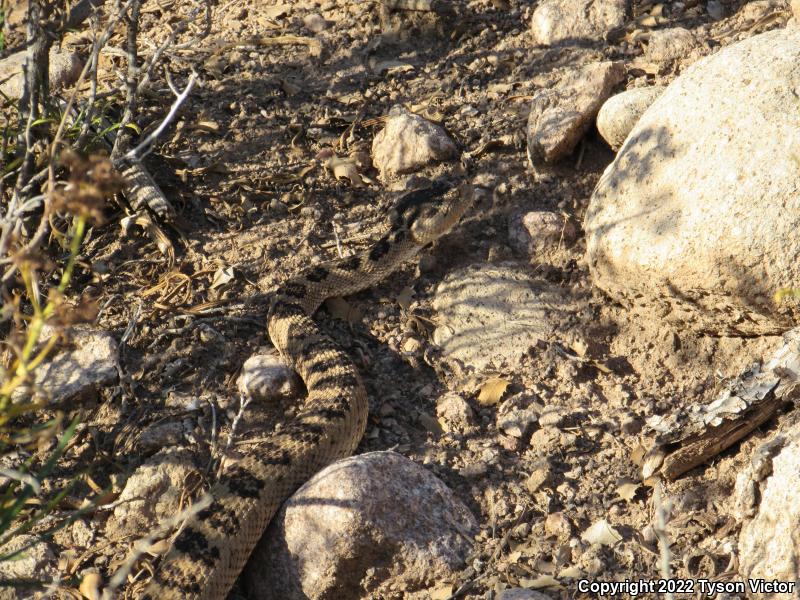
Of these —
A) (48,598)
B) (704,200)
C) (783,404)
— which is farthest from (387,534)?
(704,200)

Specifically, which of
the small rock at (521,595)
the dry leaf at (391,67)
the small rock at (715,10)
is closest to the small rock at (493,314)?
the small rock at (521,595)

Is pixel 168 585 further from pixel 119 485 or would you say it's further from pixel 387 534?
pixel 387 534

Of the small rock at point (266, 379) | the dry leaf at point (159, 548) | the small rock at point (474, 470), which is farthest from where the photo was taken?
the small rock at point (266, 379)

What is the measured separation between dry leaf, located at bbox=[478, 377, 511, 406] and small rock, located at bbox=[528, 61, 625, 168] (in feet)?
5.63

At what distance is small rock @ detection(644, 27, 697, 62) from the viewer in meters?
6.36

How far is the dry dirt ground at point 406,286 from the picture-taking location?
4.33m

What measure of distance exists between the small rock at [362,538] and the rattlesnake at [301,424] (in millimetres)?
227

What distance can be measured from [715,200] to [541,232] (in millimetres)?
1289

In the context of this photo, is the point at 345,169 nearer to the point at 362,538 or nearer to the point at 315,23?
the point at 315,23

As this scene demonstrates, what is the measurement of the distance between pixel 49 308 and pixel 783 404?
11.0 ft

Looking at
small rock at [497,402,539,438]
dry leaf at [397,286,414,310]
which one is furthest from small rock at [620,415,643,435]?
dry leaf at [397,286,414,310]

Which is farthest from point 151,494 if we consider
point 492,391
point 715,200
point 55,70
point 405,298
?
point 55,70

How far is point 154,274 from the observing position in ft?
18.6

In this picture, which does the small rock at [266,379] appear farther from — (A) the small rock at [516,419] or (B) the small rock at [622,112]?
(B) the small rock at [622,112]
